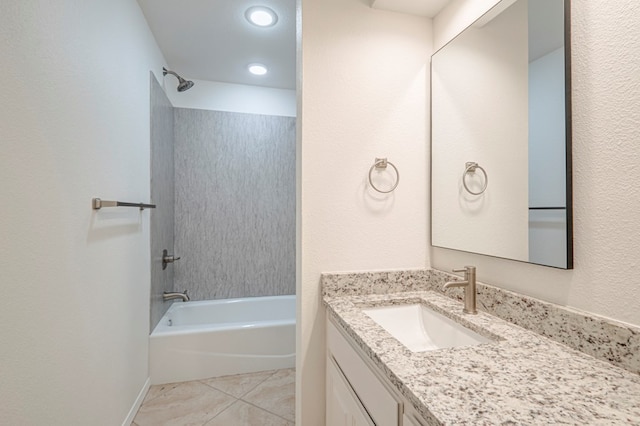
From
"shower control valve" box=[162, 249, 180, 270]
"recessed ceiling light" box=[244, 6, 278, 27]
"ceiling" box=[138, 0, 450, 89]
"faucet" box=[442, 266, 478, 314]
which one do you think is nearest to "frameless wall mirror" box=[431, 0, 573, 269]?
"faucet" box=[442, 266, 478, 314]

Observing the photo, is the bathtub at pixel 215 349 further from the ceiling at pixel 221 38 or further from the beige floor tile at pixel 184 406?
the ceiling at pixel 221 38

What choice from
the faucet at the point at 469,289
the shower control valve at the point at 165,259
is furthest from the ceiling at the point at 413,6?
the shower control valve at the point at 165,259

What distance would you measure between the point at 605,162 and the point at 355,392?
0.98 meters

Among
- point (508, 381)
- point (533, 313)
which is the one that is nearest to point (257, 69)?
point (533, 313)

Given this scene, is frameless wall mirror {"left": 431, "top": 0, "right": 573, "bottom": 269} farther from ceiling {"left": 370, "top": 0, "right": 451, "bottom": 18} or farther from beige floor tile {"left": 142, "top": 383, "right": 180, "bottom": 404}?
beige floor tile {"left": 142, "top": 383, "right": 180, "bottom": 404}

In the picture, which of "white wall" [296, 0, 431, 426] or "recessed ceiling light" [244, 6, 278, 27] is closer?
"white wall" [296, 0, 431, 426]

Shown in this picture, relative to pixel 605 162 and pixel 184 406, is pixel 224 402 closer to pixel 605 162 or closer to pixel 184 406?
pixel 184 406

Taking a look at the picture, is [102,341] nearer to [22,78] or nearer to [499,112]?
[22,78]

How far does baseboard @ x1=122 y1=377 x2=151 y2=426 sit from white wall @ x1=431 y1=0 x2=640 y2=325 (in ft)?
7.37

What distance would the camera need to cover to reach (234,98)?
3.02 metres

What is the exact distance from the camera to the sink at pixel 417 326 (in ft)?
3.52

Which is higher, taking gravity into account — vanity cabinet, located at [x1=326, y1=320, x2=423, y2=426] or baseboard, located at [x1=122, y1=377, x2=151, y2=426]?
vanity cabinet, located at [x1=326, y1=320, x2=423, y2=426]

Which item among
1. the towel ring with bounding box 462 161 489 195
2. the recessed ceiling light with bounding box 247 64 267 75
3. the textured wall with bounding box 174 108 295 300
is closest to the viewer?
the towel ring with bounding box 462 161 489 195

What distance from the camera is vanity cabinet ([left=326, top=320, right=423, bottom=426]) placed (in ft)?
2.30
